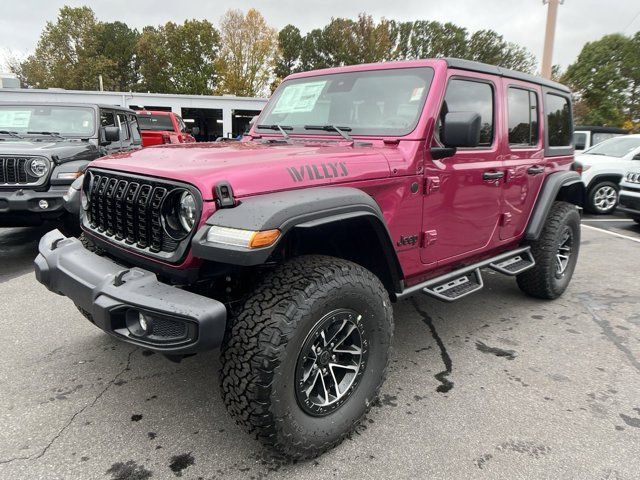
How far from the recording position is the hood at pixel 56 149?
16.6 feet

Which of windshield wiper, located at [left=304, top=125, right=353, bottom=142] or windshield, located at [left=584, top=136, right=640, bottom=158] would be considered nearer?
windshield wiper, located at [left=304, top=125, right=353, bottom=142]

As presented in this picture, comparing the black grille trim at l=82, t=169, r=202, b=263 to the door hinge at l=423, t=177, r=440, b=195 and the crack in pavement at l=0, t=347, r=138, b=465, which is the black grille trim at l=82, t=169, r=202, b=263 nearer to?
the crack in pavement at l=0, t=347, r=138, b=465

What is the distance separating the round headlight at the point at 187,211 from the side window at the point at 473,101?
1.69 m

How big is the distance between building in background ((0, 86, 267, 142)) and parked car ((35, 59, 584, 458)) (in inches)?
699

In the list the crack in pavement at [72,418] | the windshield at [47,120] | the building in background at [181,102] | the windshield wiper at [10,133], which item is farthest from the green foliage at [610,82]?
the crack in pavement at [72,418]

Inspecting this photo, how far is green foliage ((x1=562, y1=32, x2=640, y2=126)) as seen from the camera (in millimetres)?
28375

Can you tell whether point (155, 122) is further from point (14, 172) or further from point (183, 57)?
point (183, 57)

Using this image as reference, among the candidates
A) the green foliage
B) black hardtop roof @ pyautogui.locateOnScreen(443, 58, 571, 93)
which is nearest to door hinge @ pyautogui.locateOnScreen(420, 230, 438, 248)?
black hardtop roof @ pyautogui.locateOnScreen(443, 58, 571, 93)

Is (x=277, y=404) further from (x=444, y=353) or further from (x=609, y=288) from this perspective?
(x=609, y=288)

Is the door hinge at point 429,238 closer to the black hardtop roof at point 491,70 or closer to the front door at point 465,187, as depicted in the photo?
the front door at point 465,187

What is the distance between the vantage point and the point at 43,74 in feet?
148

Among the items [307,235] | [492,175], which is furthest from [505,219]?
[307,235]

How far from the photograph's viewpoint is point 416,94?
9.49 ft

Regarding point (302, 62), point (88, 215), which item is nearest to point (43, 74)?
point (302, 62)
